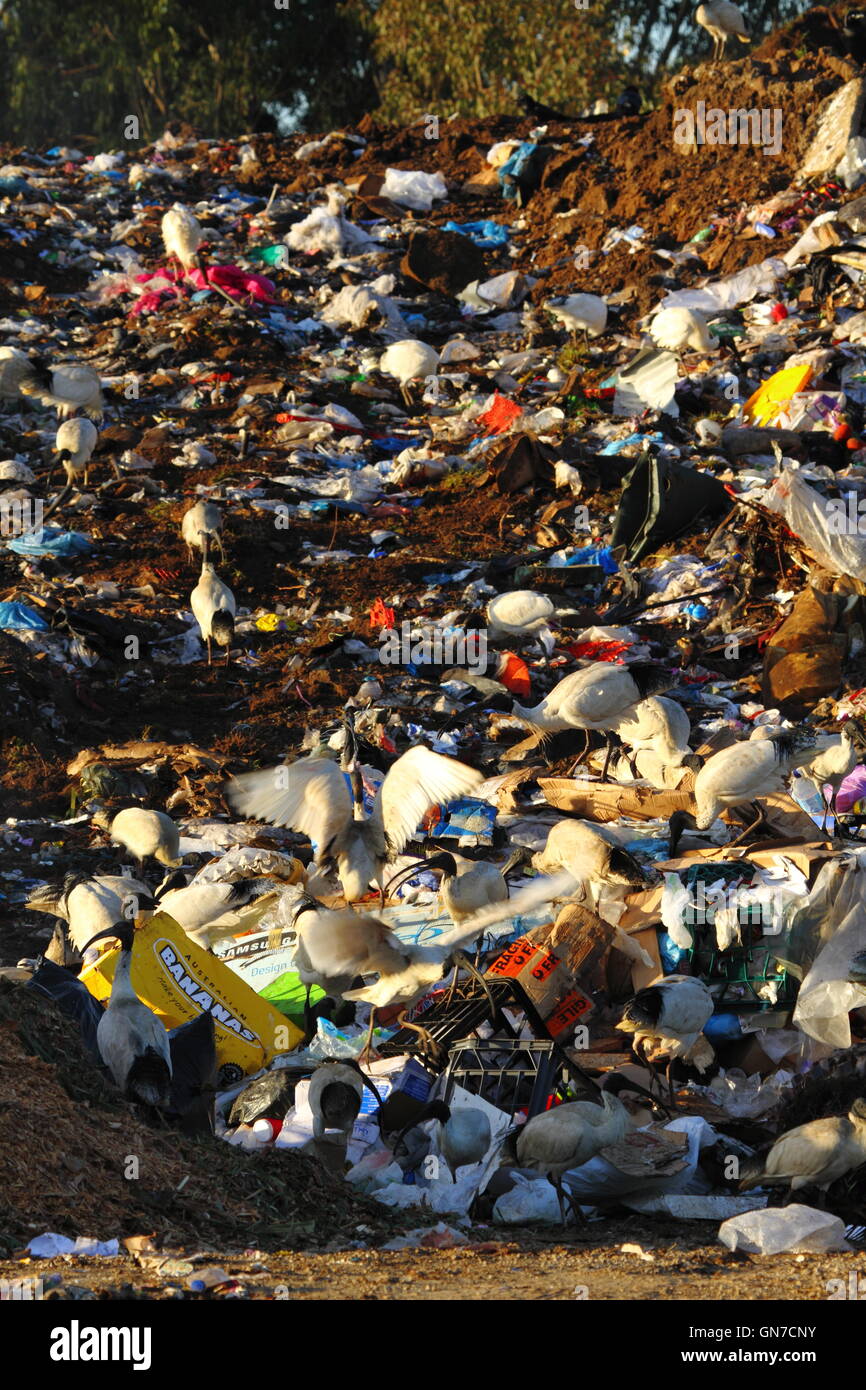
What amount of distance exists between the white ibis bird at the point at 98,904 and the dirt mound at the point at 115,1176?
1401 millimetres

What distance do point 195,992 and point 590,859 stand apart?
153 cm

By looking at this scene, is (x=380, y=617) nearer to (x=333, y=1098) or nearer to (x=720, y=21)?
(x=333, y=1098)

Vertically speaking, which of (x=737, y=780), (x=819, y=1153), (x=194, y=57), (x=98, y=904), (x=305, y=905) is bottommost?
(x=98, y=904)

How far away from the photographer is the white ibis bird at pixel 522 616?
8.23 meters

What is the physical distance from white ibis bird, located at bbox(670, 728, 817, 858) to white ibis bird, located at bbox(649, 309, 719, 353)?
5.77 m

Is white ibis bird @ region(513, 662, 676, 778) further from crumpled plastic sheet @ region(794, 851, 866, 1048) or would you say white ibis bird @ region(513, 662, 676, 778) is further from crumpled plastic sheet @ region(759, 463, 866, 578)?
crumpled plastic sheet @ region(759, 463, 866, 578)

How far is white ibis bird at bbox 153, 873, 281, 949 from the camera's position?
5.88 meters

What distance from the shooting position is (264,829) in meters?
7.07

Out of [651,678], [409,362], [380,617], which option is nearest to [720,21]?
[409,362]

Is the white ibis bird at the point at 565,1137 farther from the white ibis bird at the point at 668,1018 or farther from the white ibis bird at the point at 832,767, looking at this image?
the white ibis bird at the point at 832,767

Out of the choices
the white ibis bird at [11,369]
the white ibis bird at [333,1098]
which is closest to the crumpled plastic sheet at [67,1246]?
the white ibis bird at [333,1098]

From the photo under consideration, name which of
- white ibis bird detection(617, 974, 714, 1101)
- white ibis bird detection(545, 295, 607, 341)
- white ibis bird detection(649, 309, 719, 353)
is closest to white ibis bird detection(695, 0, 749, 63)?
white ibis bird detection(545, 295, 607, 341)

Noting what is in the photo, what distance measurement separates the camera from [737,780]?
6.02 m

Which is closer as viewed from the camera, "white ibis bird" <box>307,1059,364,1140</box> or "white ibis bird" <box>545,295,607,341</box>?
"white ibis bird" <box>307,1059,364,1140</box>
